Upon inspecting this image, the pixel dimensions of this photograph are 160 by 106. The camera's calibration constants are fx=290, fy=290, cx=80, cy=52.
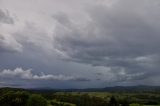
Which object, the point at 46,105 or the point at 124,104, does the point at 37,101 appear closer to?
the point at 46,105

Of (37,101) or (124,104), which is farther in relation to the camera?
(124,104)

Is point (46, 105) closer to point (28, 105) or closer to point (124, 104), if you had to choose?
point (28, 105)

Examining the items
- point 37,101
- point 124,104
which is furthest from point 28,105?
point 124,104

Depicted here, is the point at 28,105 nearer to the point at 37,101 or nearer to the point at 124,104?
the point at 37,101

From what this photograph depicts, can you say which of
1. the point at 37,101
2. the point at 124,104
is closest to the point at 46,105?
the point at 37,101
